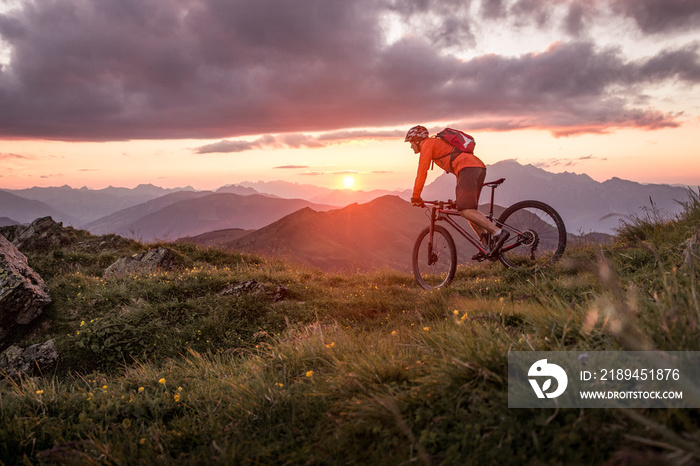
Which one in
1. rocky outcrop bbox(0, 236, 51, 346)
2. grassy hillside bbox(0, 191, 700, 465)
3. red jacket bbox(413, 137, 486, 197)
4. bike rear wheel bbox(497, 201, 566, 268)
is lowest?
rocky outcrop bbox(0, 236, 51, 346)

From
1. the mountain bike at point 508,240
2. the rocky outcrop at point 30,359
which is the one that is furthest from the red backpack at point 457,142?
the rocky outcrop at point 30,359

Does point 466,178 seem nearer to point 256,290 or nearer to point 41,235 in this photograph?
point 256,290

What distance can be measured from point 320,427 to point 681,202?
795 centimetres

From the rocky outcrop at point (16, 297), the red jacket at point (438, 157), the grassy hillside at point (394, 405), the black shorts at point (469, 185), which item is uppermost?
the red jacket at point (438, 157)

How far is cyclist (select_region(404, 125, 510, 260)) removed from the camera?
24.4 ft

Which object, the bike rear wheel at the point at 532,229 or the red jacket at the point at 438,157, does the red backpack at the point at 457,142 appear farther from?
the bike rear wheel at the point at 532,229

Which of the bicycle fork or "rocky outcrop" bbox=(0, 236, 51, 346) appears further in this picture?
the bicycle fork

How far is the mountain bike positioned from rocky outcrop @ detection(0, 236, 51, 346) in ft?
26.4

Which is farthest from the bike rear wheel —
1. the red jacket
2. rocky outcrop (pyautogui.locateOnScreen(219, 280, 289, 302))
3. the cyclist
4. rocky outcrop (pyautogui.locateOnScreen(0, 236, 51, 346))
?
rocky outcrop (pyautogui.locateOnScreen(0, 236, 51, 346))

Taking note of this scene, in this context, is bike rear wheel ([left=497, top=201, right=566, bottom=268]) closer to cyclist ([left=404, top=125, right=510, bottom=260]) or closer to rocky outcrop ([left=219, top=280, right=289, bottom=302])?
cyclist ([left=404, top=125, right=510, bottom=260])

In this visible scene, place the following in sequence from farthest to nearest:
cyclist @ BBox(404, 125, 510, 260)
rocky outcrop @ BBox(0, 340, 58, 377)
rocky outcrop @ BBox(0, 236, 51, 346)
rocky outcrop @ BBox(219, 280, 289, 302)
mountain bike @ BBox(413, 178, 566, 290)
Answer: rocky outcrop @ BBox(219, 280, 289, 302) → mountain bike @ BBox(413, 178, 566, 290) → cyclist @ BBox(404, 125, 510, 260) → rocky outcrop @ BBox(0, 236, 51, 346) → rocky outcrop @ BBox(0, 340, 58, 377)

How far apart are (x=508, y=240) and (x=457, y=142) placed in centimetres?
229

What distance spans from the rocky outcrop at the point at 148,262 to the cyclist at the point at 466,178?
8091mm

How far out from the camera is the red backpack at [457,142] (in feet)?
25.2
